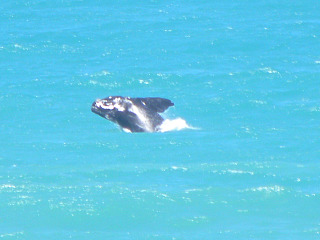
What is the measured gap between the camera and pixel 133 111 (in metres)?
19.4

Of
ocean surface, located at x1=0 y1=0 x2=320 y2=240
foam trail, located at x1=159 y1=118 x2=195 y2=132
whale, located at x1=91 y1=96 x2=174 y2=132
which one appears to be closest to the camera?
ocean surface, located at x1=0 y1=0 x2=320 y2=240

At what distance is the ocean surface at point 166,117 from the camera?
45.4 feet

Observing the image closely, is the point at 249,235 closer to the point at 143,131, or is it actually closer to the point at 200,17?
the point at 143,131

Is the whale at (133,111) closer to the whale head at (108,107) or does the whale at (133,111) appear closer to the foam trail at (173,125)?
the whale head at (108,107)

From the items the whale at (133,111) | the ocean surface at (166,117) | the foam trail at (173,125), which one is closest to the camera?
the ocean surface at (166,117)

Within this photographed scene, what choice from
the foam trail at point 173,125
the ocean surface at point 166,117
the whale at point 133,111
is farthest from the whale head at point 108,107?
the foam trail at point 173,125

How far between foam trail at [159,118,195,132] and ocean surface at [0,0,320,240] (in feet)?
0.99

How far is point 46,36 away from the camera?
28922 mm

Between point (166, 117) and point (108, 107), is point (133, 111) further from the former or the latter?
point (166, 117)

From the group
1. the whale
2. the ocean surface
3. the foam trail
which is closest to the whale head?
the whale

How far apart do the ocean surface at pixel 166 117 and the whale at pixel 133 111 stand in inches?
13.9

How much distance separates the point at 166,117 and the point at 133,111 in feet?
3.91

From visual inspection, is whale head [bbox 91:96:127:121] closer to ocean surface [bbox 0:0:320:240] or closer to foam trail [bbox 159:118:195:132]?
ocean surface [bbox 0:0:320:240]

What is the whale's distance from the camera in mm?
19297
